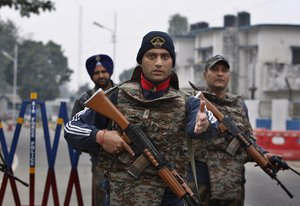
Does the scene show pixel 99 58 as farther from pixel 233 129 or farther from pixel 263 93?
pixel 263 93

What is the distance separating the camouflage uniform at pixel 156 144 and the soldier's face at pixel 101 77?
6.79ft

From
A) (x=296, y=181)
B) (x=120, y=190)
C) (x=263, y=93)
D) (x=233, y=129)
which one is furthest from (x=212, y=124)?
(x=263, y=93)

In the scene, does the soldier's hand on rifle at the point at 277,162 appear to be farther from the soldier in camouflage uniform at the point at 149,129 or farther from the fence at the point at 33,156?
the fence at the point at 33,156

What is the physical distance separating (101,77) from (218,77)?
125 cm

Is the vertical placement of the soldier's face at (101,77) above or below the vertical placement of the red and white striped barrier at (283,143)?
above

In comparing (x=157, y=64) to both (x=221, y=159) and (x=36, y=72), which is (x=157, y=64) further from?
(x=36, y=72)

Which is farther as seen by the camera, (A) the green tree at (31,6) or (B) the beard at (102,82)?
(A) the green tree at (31,6)

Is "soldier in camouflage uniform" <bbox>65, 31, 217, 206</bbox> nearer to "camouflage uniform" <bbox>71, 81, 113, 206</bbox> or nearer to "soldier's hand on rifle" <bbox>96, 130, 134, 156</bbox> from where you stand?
"soldier's hand on rifle" <bbox>96, 130, 134, 156</bbox>

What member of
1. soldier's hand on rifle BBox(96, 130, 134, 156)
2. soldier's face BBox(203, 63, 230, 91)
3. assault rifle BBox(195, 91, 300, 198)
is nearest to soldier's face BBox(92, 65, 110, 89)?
soldier's face BBox(203, 63, 230, 91)

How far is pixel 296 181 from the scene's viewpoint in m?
7.00

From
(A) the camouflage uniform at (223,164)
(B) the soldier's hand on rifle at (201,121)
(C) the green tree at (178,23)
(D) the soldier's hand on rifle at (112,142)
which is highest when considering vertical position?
(C) the green tree at (178,23)

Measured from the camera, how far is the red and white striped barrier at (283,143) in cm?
1303

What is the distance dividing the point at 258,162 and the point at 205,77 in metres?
0.77

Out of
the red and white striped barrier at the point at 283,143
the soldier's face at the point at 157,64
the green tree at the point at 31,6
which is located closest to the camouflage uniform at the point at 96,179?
the soldier's face at the point at 157,64
